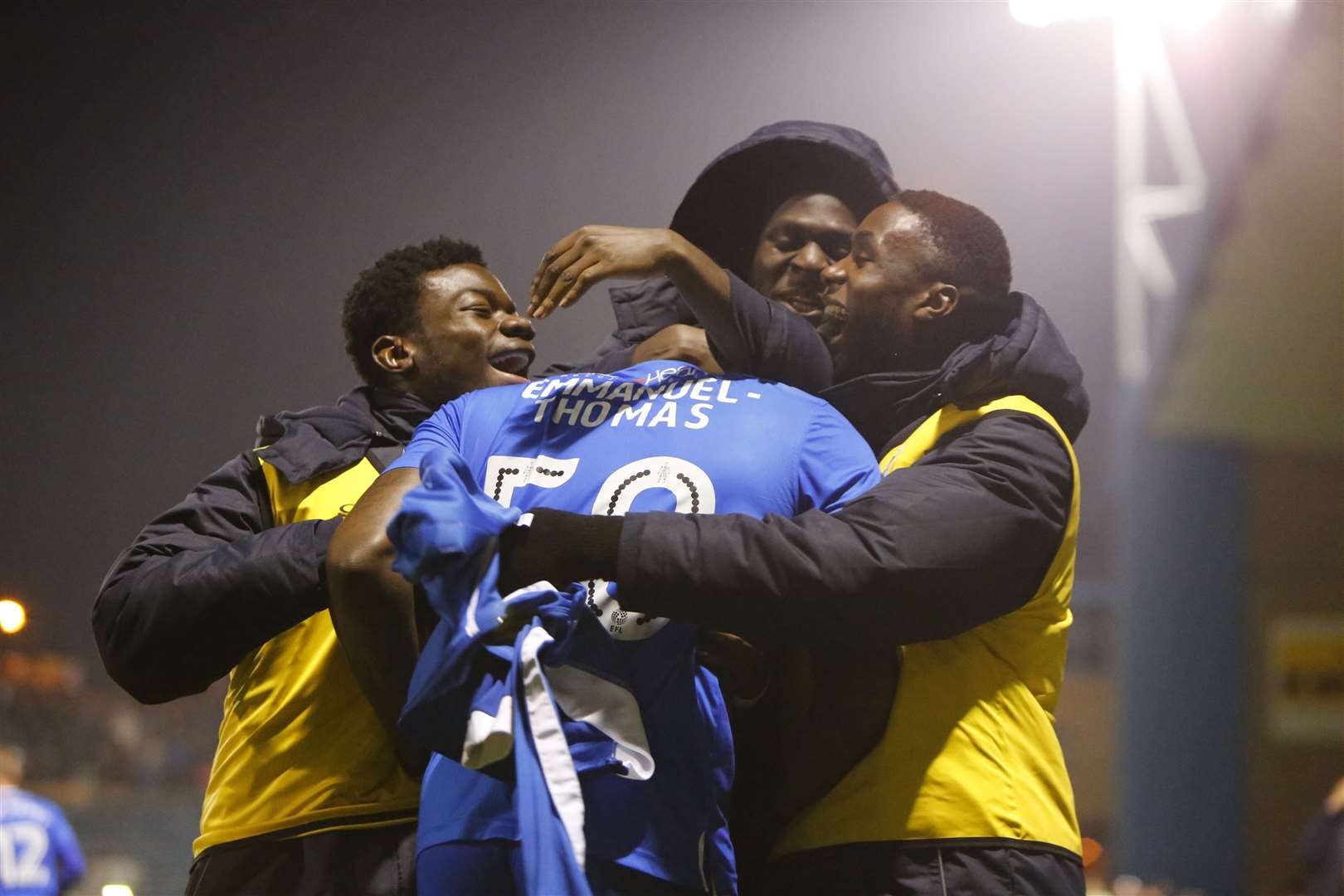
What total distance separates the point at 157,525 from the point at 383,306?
1.81ft

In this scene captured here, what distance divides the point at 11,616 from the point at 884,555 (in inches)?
161

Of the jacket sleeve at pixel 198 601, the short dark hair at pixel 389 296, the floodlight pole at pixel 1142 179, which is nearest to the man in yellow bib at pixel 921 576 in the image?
the jacket sleeve at pixel 198 601

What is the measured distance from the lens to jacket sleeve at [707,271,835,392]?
1.48 meters

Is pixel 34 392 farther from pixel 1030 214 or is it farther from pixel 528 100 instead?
pixel 1030 214

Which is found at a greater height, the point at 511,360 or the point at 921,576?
the point at 511,360

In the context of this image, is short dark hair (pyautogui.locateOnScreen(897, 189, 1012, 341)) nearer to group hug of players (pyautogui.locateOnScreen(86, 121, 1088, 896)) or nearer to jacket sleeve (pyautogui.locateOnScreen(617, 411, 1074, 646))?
group hug of players (pyautogui.locateOnScreen(86, 121, 1088, 896))

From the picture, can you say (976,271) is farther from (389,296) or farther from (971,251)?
(389,296)

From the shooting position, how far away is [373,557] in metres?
1.26

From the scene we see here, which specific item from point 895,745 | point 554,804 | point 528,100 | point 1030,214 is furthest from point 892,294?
point 1030,214

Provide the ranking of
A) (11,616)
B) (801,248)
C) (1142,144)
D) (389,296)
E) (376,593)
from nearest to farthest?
1. (376,593)
2. (389,296)
3. (801,248)
4. (11,616)
5. (1142,144)

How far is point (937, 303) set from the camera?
1.63 meters

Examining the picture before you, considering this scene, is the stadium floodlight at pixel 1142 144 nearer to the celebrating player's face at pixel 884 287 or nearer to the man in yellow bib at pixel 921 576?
the celebrating player's face at pixel 884 287

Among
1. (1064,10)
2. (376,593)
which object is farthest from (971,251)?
(1064,10)

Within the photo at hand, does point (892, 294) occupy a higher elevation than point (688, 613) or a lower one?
higher
